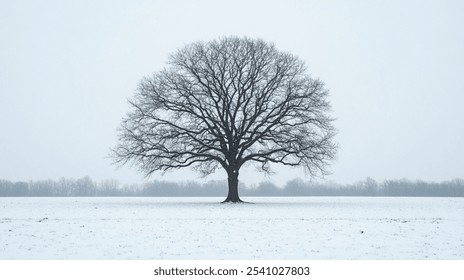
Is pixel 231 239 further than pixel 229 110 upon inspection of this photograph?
No

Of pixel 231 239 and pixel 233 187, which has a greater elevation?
pixel 233 187

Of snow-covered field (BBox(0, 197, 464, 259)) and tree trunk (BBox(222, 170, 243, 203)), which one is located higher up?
tree trunk (BBox(222, 170, 243, 203))

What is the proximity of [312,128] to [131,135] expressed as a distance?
15053 millimetres

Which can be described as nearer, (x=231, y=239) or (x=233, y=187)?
(x=231, y=239)

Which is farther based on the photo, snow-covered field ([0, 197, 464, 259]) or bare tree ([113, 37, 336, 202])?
bare tree ([113, 37, 336, 202])

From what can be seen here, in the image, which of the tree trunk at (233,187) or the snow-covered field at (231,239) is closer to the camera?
the snow-covered field at (231,239)

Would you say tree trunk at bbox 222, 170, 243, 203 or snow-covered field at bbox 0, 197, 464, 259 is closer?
snow-covered field at bbox 0, 197, 464, 259

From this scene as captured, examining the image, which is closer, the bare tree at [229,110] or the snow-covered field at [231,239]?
the snow-covered field at [231,239]

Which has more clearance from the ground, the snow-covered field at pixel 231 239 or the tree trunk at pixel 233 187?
the tree trunk at pixel 233 187
